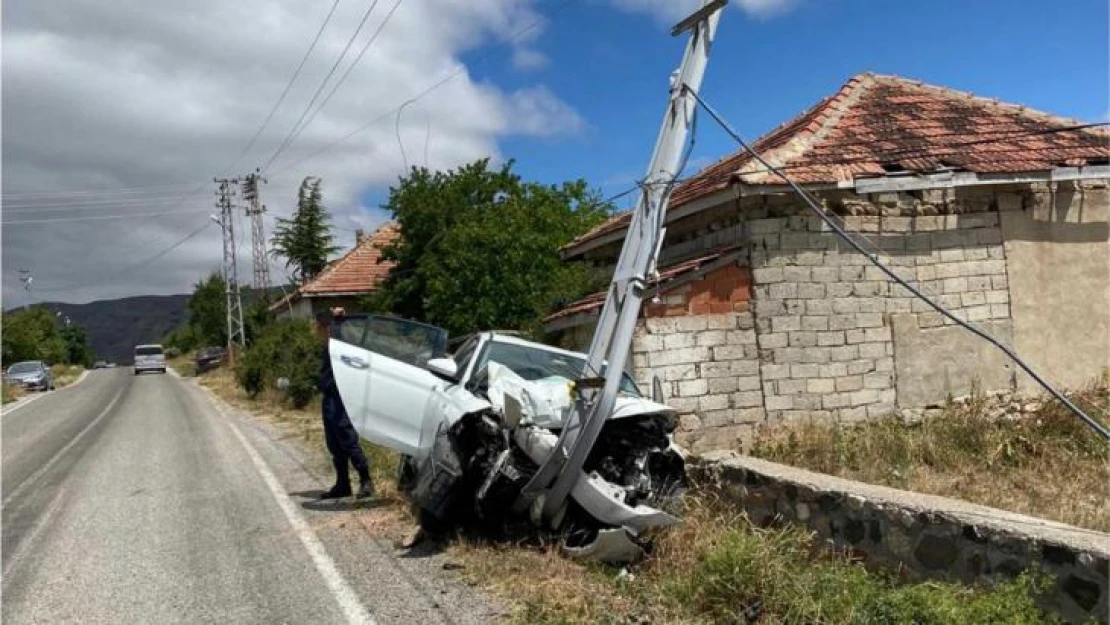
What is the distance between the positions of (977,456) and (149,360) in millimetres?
54277

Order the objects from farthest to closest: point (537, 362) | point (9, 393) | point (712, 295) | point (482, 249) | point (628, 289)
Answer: point (9, 393)
point (482, 249)
point (712, 295)
point (537, 362)
point (628, 289)

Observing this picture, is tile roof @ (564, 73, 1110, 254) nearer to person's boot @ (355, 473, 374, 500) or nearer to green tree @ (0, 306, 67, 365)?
person's boot @ (355, 473, 374, 500)

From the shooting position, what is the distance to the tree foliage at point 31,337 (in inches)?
2542

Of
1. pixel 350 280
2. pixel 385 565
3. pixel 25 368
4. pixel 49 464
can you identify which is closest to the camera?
pixel 385 565

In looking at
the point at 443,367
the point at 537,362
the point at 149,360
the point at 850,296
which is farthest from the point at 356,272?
the point at 443,367

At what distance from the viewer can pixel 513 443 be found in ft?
20.9

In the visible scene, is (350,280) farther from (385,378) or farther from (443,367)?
(443,367)

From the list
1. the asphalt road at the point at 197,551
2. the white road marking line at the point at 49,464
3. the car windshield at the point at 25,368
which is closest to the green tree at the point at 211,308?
the car windshield at the point at 25,368

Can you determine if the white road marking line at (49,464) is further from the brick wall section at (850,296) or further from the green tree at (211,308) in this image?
the green tree at (211,308)

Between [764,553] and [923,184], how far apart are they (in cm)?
705

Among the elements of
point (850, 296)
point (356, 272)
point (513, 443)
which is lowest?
point (513, 443)

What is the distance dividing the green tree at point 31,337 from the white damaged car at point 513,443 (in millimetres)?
60313

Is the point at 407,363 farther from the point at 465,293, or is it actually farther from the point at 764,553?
the point at 465,293

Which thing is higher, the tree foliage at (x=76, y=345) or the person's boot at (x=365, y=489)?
the tree foliage at (x=76, y=345)
